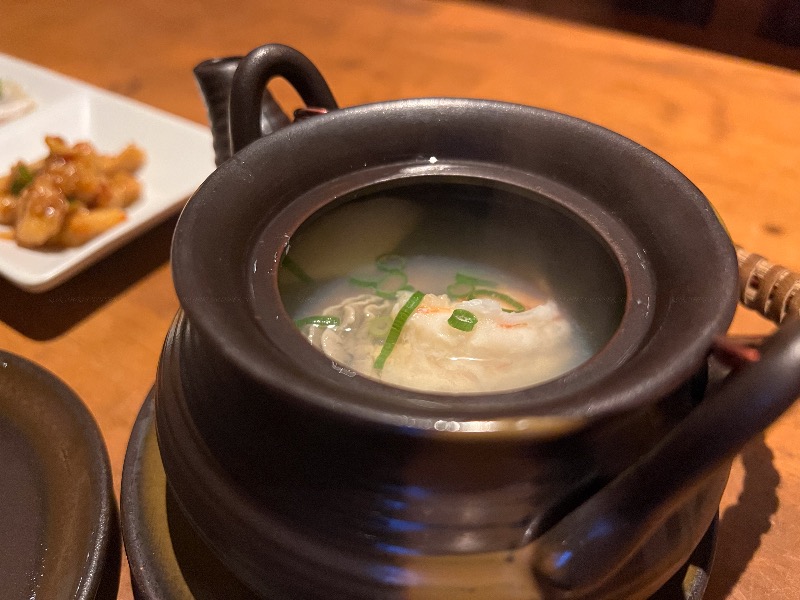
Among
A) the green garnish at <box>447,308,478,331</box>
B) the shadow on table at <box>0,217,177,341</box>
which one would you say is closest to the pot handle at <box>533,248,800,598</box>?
the green garnish at <box>447,308,478,331</box>

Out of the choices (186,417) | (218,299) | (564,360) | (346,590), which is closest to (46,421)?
(186,417)

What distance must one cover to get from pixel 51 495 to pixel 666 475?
94 cm

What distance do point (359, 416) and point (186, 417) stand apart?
0.29 meters

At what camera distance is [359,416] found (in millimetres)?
581

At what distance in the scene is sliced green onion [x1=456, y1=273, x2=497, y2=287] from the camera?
3.92 ft

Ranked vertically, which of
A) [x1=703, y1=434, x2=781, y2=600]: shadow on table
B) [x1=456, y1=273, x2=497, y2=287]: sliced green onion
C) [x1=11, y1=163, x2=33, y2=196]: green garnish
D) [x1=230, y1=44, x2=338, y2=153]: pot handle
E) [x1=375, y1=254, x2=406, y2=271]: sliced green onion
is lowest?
[x1=11, y1=163, x2=33, y2=196]: green garnish

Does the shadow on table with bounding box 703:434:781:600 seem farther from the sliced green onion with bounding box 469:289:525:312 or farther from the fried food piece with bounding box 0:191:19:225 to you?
the fried food piece with bounding box 0:191:19:225

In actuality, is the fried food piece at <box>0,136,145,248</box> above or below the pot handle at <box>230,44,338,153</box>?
below

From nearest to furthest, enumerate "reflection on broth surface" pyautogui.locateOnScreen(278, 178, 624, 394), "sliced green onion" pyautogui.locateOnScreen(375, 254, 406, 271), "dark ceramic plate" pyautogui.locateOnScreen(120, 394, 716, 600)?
"dark ceramic plate" pyautogui.locateOnScreen(120, 394, 716, 600) → "reflection on broth surface" pyautogui.locateOnScreen(278, 178, 624, 394) → "sliced green onion" pyautogui.locateOnScreen(375, 254, 406, 271)

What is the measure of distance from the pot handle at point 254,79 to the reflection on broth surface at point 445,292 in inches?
8.3

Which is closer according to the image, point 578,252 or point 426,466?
point 426,466

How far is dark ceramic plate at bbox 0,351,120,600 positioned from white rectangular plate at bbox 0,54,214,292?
554 mm

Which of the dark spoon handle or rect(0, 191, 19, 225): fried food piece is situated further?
rect(0, 191, 19, 225): fried food piece

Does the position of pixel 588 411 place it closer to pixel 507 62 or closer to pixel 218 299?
pixel 218 299
